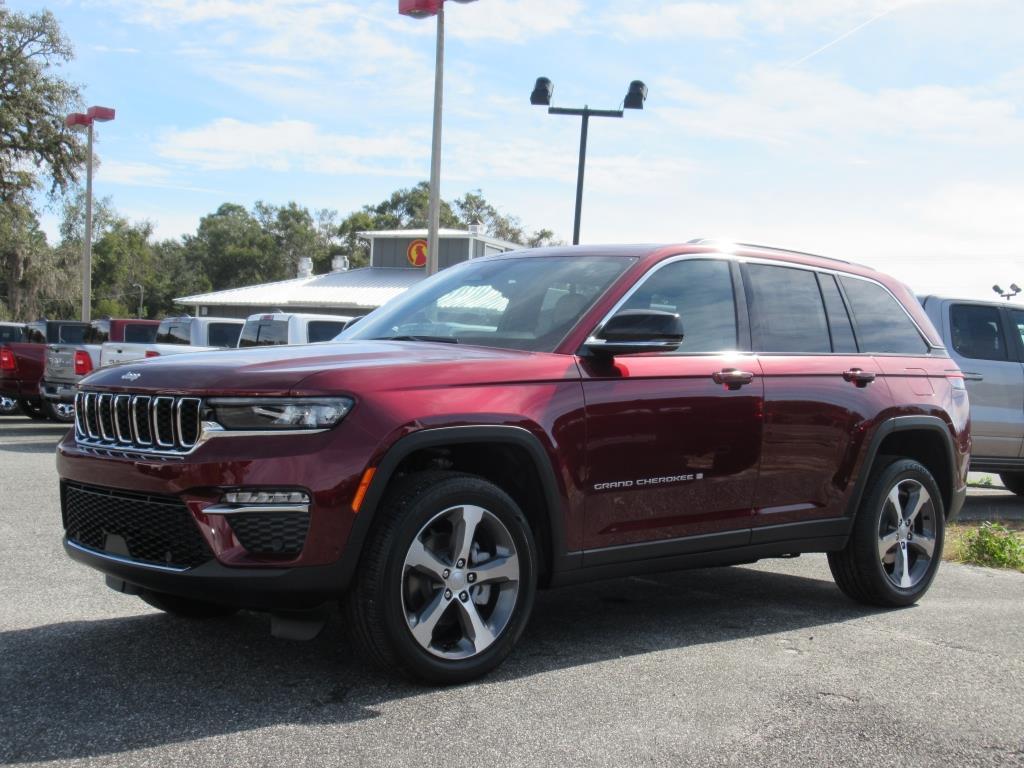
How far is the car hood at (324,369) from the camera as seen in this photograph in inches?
163

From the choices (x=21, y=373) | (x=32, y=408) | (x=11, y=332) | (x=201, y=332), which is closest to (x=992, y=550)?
(x=201, y=332)

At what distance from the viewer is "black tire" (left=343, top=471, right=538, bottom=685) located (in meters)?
4.16

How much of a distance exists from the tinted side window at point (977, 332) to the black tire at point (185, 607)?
27.2ft

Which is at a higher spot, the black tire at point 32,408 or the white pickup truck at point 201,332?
the white pickup truck at point 201,332

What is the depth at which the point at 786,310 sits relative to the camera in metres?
5.96

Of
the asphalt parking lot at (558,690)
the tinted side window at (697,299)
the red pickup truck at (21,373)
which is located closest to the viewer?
the asphalt parking lot at (558,690)

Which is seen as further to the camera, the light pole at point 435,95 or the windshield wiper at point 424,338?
the light pole at point 435,95

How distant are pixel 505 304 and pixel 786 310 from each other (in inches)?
62.2

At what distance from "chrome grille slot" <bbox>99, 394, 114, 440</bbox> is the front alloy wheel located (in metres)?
1.30

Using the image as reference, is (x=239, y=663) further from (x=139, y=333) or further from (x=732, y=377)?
(x=139, y=333)

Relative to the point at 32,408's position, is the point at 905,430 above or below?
above

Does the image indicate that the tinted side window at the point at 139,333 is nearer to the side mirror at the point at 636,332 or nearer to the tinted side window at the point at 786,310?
the tinted side window at the point at 786,310

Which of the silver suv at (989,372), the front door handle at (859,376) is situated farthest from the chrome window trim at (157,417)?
the silver suv at (989,372)

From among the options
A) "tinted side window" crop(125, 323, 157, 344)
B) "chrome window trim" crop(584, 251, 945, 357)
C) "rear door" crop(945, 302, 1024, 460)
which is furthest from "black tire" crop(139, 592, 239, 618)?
"tinted side window" crop(125, 323, 157, 344)
